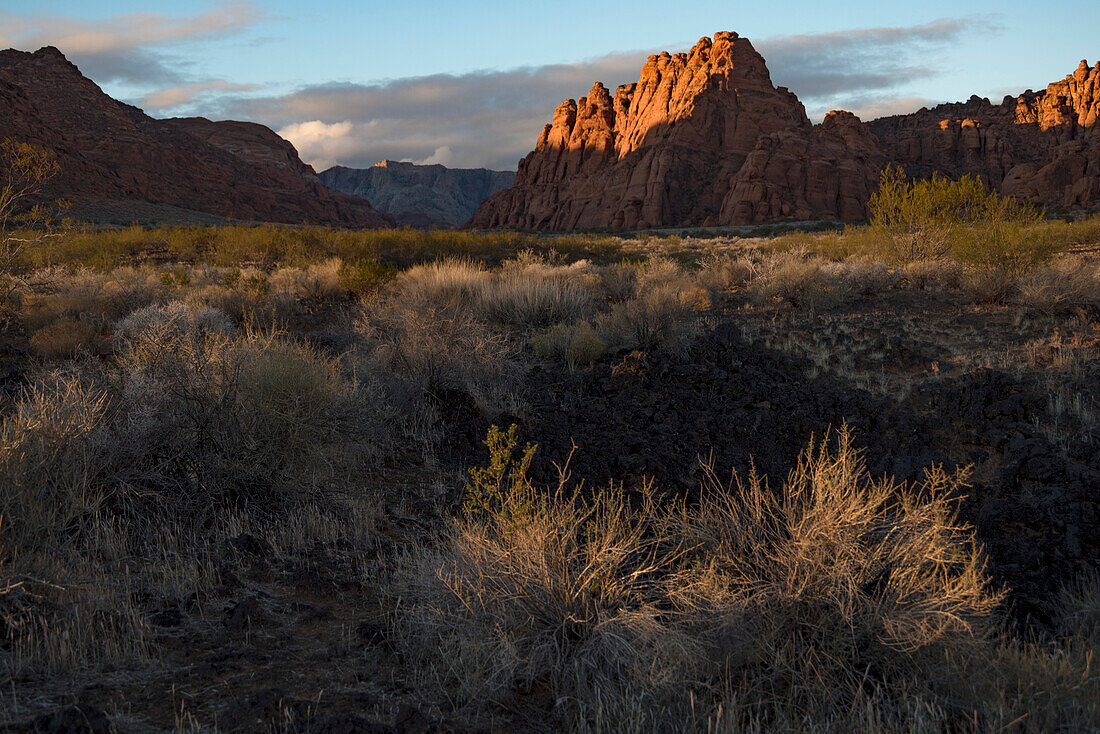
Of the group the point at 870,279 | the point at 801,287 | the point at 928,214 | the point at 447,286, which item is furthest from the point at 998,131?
the point at 447,286

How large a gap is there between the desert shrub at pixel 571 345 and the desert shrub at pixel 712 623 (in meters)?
5.12

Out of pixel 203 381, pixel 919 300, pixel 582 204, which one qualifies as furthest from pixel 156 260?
pixel 582 204

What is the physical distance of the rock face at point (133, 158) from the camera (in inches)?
2370

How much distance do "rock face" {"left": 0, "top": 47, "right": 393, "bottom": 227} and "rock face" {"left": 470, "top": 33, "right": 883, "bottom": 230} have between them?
3715cm

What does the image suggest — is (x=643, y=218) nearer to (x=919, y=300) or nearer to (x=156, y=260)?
(x=156, y=260)

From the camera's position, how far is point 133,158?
74750 mm

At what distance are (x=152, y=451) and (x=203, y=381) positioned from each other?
0.55 m

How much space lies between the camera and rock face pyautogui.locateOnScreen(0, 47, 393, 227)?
60.2 meters

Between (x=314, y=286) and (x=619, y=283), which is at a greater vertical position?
(x=314, y=286)

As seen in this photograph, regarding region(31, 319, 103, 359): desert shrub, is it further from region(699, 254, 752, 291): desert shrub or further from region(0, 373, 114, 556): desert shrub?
region(699, 254, 752, 291): desert shrub

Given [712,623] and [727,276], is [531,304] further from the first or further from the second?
[712,623]

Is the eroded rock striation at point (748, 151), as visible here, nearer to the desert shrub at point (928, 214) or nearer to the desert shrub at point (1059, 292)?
the desert shrub at point (928, 214)

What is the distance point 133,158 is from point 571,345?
8633cm

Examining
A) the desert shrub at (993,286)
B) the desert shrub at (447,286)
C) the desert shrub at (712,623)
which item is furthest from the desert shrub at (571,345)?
the desert shrub at (993,286)
